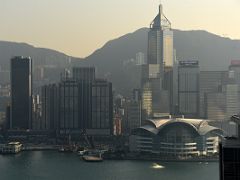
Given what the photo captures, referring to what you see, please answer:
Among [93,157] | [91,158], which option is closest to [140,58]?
[93,157]

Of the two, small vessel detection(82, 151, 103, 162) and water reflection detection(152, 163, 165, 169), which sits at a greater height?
small vessel detection(82, 151, 103, 162)

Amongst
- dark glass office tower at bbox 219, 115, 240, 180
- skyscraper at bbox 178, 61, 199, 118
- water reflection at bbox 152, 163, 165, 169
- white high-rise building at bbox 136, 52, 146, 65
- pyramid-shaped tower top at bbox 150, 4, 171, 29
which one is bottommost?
water reflection at bbox 152, 163, 165, 169

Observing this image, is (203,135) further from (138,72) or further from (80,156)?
(138,72)

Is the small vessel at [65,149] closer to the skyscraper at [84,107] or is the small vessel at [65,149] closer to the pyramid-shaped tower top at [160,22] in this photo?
the skyscraper at [84,107]

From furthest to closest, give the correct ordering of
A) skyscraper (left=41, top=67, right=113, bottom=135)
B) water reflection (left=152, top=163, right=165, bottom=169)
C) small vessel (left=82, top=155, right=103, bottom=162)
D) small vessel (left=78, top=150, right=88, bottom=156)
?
skyscraper (left=41, top=67, right=113, bottom=135)
small vessel (left=78, top=150, right=88, bottom=156)
small vessel (left=82, top=155, right=103, bottom=162)
water reflection (left=152, top=163, right=165, bottom=169)

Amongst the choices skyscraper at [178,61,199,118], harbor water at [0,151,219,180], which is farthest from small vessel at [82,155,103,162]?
skyscraper at [178,61,199,118]

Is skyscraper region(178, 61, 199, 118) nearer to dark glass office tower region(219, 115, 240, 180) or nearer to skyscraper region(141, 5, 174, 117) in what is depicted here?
skyscraper region(141, 5, 174, 117)
